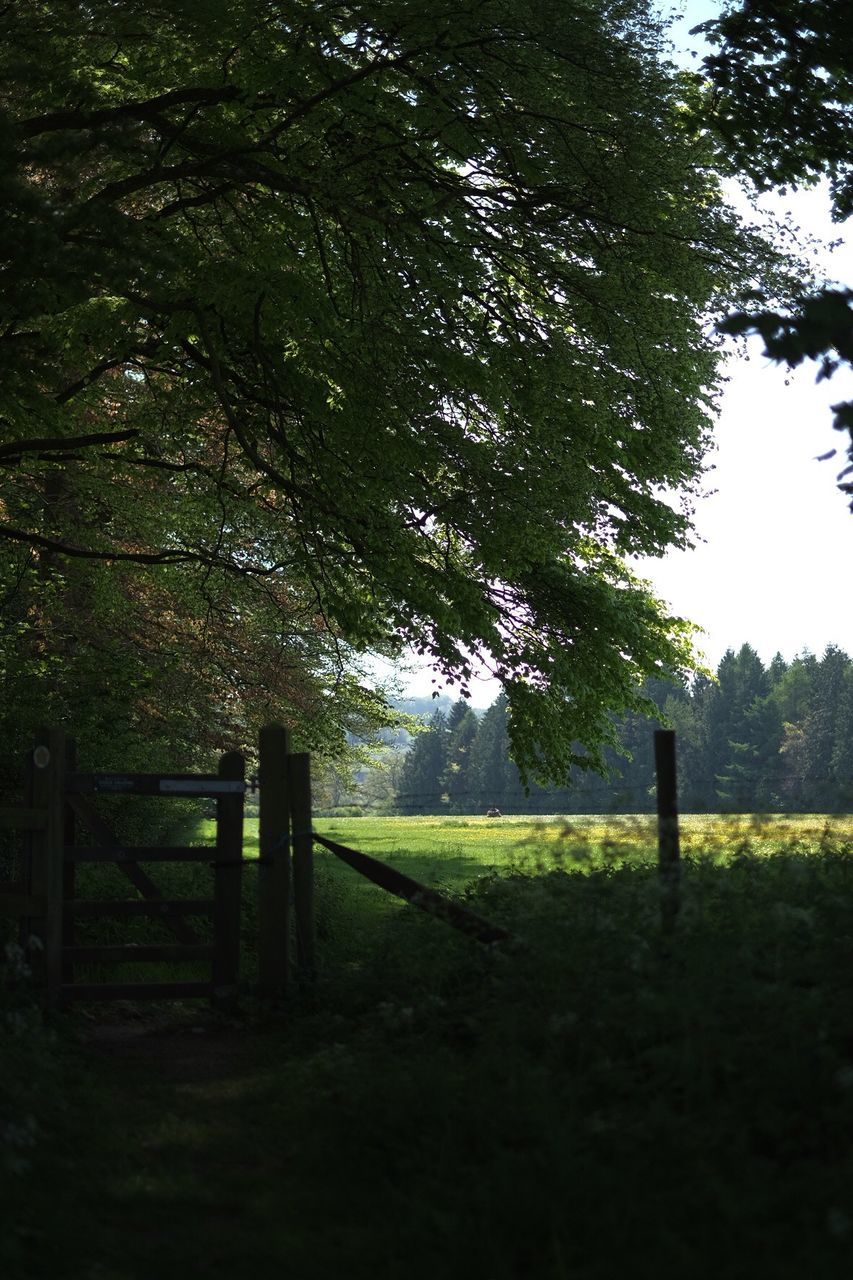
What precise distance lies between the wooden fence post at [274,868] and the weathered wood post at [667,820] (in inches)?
129

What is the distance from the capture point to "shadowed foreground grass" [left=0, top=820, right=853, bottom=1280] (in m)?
4.38

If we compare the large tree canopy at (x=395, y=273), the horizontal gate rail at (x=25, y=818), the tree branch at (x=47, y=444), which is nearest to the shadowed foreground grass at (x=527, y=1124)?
the horizontal gate rail at (x=25, y=818)

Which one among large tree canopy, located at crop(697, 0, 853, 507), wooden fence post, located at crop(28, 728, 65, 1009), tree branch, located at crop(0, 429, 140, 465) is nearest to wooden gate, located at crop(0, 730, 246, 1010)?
wooden fence post, located at crop(28, 728, 65, 1009)

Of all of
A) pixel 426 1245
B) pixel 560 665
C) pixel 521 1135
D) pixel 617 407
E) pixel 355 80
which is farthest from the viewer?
pixel 560 665

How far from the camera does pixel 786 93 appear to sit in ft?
45.2

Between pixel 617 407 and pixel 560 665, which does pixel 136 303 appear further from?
pixel 560 665

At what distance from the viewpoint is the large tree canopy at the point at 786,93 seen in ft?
41.5

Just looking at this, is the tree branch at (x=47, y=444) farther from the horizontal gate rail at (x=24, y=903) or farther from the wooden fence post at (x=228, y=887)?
the horizontal gate rail at (x=24, y=903)

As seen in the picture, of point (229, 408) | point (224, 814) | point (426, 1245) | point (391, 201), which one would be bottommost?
point (426, 1245)

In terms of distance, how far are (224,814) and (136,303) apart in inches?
232

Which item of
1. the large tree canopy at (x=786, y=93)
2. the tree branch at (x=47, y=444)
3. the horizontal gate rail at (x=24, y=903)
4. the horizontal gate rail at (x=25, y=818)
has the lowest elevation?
the horizontal gate rail at (x=24, y=903)

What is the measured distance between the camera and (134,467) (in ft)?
63.0

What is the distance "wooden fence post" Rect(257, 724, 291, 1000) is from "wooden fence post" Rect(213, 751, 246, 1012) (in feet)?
0.68

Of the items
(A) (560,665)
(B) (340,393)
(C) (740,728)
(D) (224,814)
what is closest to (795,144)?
(B) (340,393)
